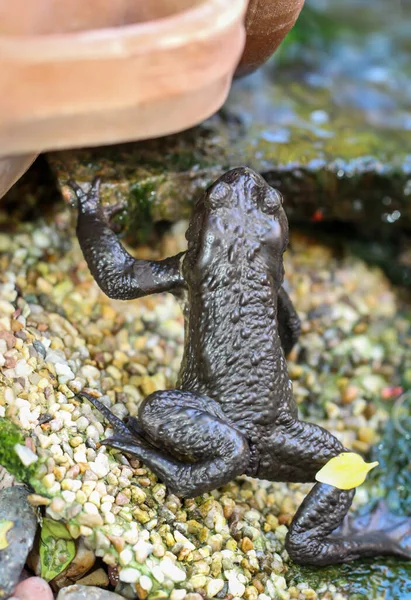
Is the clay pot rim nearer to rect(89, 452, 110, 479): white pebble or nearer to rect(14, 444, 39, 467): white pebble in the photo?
rect(14, 444, 39, 467): white pebble

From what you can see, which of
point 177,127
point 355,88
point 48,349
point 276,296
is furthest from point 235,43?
point 355,88

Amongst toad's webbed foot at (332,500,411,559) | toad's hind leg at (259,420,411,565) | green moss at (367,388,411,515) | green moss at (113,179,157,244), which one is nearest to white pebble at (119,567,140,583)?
toad's hind leg at (259,420,411,565)

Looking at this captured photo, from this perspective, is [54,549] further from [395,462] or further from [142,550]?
[395,462]

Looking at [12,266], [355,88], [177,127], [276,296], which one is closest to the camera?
[177,127]

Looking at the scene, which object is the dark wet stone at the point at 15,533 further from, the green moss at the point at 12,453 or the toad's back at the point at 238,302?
the toad's back at the point at 238,302

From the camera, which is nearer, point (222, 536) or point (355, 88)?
point (222, 536)

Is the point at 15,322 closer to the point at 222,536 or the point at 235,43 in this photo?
the point at 222,536
